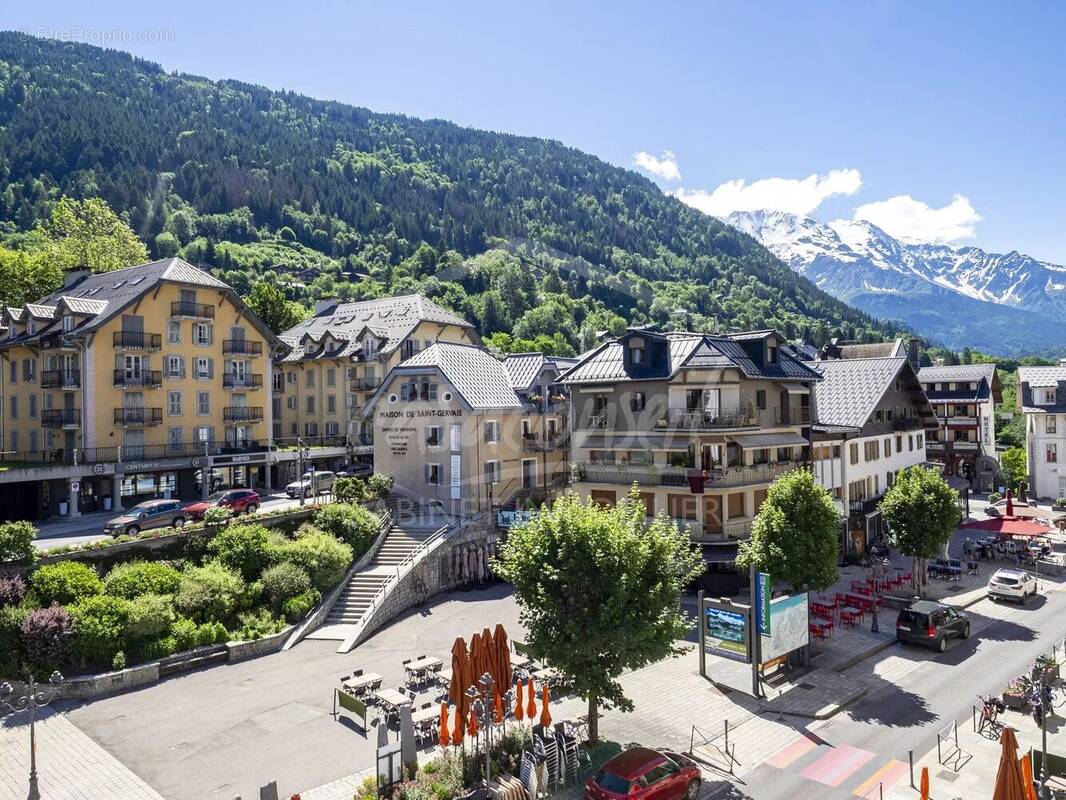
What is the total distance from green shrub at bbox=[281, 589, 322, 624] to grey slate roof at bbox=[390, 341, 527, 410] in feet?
53.0

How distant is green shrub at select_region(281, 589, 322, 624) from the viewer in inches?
1278

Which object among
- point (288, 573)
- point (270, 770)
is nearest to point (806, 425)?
point (288, 573)

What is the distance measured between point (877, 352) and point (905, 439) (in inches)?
633

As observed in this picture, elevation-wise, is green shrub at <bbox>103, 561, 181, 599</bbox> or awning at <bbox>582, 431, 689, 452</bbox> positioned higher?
awning at <bbox>582, 431, 689, 452</bbox>

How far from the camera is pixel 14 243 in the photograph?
455 feet

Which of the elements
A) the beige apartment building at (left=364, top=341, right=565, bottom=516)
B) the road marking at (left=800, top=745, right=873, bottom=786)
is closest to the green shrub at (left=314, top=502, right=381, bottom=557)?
the beige apartment building at (left=364, top=341, right=565, bottom=516)

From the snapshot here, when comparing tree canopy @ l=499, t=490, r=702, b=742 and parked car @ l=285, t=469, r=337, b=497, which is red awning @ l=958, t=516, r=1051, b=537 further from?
parked car @ l=285, t=469, r=337, b=497

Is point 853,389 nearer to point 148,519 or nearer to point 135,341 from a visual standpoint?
point 148,519

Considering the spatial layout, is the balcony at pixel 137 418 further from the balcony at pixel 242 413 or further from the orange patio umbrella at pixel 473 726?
the orange patio umbrella at pixel 473 726

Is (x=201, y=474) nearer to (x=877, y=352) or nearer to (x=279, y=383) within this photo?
(x=279, y=383)

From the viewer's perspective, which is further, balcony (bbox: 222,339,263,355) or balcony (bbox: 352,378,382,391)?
balcony (bbox: 352,378,382,391)

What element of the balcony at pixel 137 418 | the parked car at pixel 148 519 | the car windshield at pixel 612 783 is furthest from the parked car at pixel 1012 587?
the balcony at pixel 137 418

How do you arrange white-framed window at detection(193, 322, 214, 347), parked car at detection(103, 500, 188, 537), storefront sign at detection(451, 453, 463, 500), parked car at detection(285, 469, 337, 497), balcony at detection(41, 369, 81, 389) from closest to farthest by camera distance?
parked car at detection(103, 500, 188, 537) < storefront sign at detection(451, 453, 463, 500) < balcony at detection(41, 369, 81, 389) < parked car at detection(285, 469, 337, 497) < white-framed window at detection(193, 322, 214, 347)

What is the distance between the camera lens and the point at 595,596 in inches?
788
